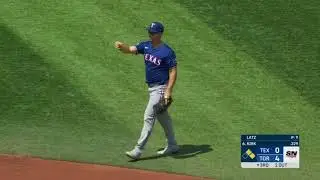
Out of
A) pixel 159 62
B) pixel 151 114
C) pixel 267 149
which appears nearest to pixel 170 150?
pixel 151 114

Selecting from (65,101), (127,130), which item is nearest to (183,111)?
(127,130)

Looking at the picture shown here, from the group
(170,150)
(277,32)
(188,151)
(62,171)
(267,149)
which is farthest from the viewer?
(277,32)

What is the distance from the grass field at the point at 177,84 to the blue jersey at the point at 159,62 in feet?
3.90

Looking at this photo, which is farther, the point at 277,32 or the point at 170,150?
the point at 277,32

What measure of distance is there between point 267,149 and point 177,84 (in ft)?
11.8

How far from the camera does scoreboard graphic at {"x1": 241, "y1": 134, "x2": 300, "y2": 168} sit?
897 cm

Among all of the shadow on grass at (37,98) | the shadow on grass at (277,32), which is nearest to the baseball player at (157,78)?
the shadow on grass at (37,98)

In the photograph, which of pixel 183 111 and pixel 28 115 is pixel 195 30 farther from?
pixel 28 115

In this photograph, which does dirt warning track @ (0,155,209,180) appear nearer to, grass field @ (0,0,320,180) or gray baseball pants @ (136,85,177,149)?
grass field @ (0,0,320,180)

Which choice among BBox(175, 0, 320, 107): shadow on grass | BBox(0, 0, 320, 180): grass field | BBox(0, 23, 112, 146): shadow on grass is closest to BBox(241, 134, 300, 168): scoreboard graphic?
BBox(0, 0, 320, 180): grass field

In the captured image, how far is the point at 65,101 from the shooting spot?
11641 mm

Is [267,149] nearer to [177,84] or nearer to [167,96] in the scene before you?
[167,96]

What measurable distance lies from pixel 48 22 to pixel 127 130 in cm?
386

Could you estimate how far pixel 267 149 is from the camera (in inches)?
354
